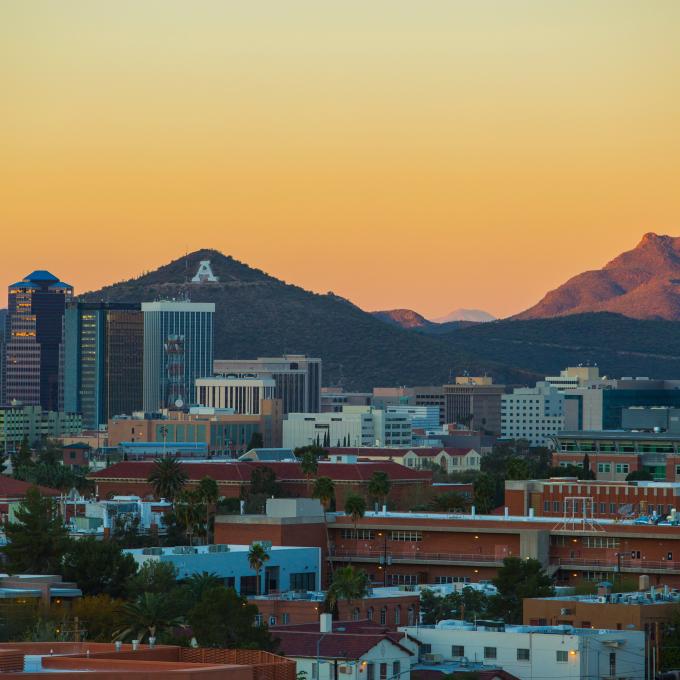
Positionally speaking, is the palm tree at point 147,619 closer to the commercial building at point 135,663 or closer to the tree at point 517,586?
the tree at point 517,586

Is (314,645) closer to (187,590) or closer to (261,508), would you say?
(187,590)

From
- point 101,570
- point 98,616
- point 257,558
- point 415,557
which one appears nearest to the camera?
point 98,616

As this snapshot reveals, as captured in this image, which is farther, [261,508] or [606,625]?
[261,508]

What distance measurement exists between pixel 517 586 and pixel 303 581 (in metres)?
19.7

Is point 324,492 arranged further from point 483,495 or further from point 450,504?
point 483,495

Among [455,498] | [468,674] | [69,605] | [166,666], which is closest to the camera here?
[166,666]

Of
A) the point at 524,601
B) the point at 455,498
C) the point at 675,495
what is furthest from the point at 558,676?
the point at 455,498

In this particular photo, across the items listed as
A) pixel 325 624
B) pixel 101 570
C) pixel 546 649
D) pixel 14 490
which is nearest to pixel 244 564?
pixel 101 570

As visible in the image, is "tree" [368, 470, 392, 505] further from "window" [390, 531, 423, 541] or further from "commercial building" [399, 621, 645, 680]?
"commercial building" [399, 621, 645, 680]

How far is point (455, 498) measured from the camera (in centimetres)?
18138

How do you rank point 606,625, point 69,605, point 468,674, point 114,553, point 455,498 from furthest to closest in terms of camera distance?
point 455,498, point 114,553, point 69,605, point 606,625, point 468,674

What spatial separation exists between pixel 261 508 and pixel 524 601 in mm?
80360

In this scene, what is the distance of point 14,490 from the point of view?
188250 mm

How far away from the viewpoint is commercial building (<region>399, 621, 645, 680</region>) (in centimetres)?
9231
